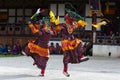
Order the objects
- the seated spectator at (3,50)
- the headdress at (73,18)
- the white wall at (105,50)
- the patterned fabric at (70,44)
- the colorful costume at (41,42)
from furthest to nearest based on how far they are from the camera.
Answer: the seated spectator at (3,50)
the white wall at (105,50)
the colorful costume at (41,42)
the headdress at (73,18)
the patterned fabric at (70,44)

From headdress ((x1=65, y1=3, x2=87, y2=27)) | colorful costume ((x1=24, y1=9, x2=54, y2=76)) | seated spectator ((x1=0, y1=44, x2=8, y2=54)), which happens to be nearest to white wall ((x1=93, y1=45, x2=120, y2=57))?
seated spectator ((x1=0, y1=44, x2=8, y2=54))

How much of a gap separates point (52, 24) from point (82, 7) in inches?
664

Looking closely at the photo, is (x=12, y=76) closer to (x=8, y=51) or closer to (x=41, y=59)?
(x=41, y=59)

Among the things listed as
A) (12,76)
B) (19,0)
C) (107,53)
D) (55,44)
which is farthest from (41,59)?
(19,0)

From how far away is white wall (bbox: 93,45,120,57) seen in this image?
2913 cm

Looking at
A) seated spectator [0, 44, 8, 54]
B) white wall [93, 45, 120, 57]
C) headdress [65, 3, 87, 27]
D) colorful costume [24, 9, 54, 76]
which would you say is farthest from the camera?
seated spectator [0, 44, 8, 54]

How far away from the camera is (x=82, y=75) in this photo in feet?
53.9

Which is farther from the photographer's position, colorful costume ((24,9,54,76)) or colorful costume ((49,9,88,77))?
colorful costume ((24,9,54,76))

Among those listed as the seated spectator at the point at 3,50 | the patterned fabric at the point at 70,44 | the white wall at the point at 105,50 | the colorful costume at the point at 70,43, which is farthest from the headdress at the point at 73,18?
the seated spectator at the point at 3,50

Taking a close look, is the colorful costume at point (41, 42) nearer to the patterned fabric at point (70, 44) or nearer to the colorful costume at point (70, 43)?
the colorful costume at point (70, 43)

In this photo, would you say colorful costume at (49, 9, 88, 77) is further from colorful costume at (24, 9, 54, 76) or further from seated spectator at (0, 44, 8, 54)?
seated spectator at (0, 44, 8, 54)

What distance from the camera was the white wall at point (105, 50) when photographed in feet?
95.6

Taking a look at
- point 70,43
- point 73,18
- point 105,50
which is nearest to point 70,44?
point 70,43

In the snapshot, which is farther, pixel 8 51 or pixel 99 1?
pixel 8 51
